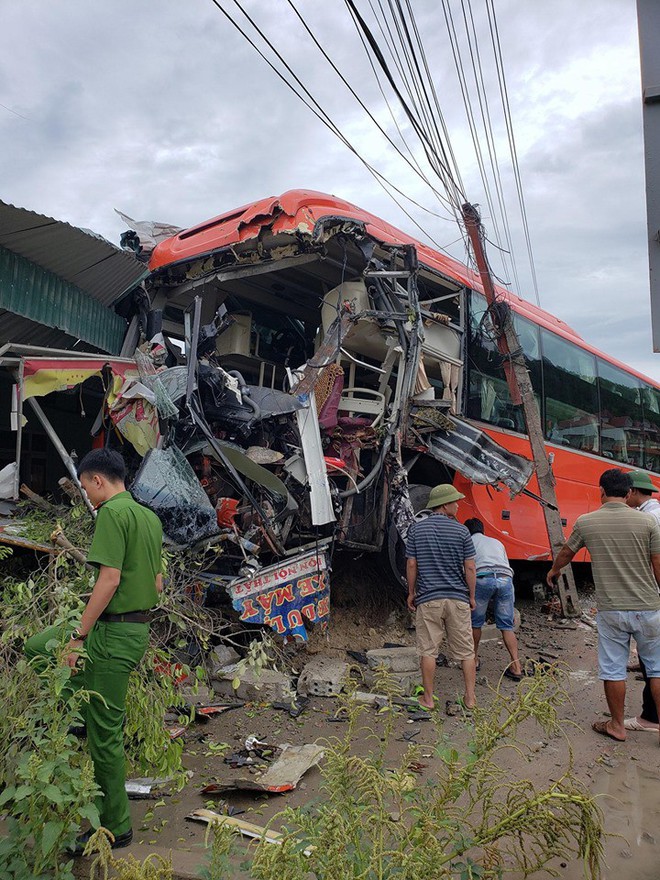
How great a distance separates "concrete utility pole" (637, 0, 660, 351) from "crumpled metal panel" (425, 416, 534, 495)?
160 inches

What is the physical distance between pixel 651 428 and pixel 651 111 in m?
9.60

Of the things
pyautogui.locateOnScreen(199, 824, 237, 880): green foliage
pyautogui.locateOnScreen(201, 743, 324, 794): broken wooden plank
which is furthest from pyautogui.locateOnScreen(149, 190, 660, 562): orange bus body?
pyautogui.locateOnScreen(199, 824, 237, 880): green foliage

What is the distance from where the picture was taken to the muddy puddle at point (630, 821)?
257cm

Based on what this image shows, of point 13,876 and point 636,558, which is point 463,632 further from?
point 13,876

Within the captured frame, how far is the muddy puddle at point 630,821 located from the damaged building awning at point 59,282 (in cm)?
528

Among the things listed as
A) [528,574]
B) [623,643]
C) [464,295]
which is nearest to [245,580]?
[623,643]

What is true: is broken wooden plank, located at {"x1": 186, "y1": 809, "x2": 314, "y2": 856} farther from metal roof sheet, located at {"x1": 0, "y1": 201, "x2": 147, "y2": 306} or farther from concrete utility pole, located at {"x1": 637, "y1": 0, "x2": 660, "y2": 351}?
metal roof sheet, located at {"x1": 0, "y1": 201, "x2": 147, "y2": 306}

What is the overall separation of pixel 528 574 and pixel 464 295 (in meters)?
3.97

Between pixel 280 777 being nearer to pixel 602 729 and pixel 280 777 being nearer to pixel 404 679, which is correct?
pixel 404 679

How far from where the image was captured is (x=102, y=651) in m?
2.64

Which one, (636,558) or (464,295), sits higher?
(464,295)

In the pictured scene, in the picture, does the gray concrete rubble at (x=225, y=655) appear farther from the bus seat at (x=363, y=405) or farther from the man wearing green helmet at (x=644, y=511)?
the man wearing green helmet at (x=644, y=511)

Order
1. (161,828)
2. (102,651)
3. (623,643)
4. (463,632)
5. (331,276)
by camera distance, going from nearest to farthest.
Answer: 1. (102,651)
2. (161,828)
3. (623,643)
4. (463,632)
5. (331,276)

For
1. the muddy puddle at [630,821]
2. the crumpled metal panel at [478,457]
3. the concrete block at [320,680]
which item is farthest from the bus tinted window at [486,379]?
the muddy puddle at [630,821]
